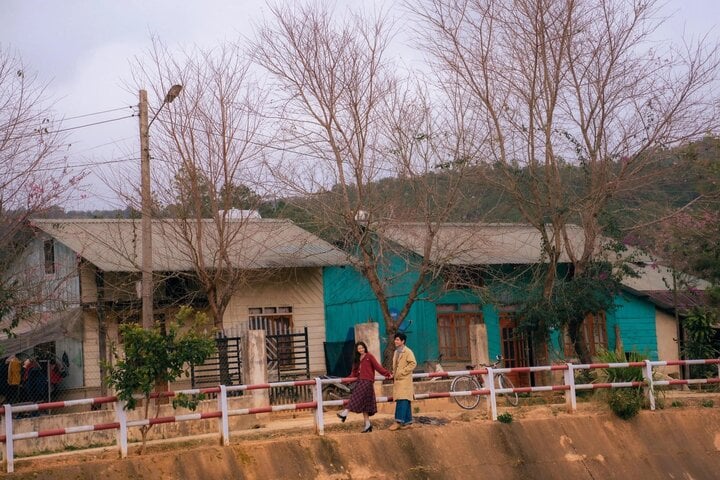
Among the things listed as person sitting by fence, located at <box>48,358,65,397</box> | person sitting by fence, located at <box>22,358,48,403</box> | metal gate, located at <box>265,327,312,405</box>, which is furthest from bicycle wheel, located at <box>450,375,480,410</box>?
person sitting by fence, located at <box>48,358,65,397</box>

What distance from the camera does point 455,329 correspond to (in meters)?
28.1

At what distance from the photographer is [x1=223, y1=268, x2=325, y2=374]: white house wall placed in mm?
27391

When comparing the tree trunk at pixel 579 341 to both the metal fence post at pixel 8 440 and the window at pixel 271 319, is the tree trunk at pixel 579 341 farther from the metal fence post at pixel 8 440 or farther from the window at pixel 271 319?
the metal fence post at pixel 8 440

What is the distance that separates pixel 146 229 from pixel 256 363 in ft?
12.4

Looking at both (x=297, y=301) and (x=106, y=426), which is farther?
(x=297, y=301)

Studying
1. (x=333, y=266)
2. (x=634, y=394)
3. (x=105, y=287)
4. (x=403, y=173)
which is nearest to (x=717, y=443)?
(x=634, y=394)

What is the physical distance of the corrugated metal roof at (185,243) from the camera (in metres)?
24.5

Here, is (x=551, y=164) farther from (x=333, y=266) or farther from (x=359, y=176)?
(x=333, y=266)

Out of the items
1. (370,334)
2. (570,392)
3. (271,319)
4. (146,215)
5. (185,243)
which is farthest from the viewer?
(271,319)

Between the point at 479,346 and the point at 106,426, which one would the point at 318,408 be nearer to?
the point at 106,426

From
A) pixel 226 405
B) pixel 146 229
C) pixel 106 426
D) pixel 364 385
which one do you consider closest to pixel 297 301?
pixel 146 229

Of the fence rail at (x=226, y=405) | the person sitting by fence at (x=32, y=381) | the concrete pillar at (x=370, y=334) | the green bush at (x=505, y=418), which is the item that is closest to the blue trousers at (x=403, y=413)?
the fence rail at (x=226, y=405)

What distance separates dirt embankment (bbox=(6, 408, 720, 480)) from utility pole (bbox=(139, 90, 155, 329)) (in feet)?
17.7

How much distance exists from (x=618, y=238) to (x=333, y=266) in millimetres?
8421
